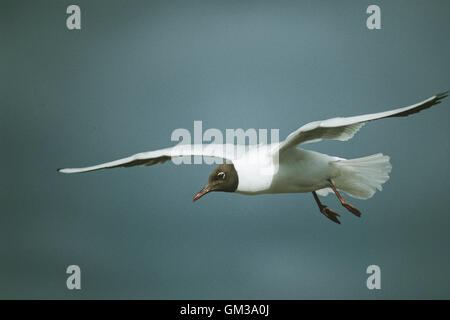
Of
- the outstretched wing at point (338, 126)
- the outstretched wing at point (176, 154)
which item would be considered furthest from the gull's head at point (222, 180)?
the outstretched wing at point (338, 126)

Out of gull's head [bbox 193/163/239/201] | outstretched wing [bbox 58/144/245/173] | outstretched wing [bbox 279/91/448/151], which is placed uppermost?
outstretched wing [bbox 279/91/448/151]

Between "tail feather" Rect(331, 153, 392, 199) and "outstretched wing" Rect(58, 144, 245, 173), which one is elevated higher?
"outstretched wing" Rect(58, 144, 245, 173)

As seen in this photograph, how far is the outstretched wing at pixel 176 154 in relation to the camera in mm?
4262

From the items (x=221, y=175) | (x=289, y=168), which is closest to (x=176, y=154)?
(x=221, y=175)

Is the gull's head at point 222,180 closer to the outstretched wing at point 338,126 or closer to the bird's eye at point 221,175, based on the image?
the bird's eye at point 221,175

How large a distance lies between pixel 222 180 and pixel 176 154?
44 centimetres

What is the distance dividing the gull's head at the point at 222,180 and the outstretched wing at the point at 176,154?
0.50 ft

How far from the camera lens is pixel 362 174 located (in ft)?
14.0

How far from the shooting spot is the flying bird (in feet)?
13.2

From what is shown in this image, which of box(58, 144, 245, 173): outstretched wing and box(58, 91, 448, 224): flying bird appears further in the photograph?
box(58, 144, 245, 173): outstretched wing

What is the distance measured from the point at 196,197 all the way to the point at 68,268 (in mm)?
2036

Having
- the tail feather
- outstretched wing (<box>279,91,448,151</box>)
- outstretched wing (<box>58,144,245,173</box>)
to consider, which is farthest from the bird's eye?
the tail feather

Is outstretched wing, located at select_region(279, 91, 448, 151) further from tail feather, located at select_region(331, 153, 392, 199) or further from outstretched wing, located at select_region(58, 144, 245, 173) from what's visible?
outstretched wing, located at select_region(58, 144, 245, 173)

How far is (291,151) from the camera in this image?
404 cm
